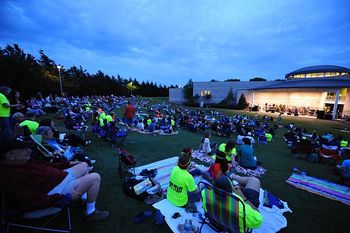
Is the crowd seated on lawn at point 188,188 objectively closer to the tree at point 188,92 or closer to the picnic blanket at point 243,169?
the picnic blanket at point 243,169

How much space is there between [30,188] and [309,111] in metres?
34.2

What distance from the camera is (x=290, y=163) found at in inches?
280

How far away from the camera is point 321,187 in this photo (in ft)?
16.0

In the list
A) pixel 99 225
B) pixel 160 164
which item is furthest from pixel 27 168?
pixel 160 164

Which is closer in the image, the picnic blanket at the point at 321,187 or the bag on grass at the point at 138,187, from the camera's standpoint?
the bag on grass at the point at 138,187

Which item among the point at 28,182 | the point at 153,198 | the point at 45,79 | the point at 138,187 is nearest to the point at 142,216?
the point at 153,198

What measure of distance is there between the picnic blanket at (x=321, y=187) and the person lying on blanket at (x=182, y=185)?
366 cm

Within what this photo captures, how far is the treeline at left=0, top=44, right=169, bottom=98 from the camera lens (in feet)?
67.8

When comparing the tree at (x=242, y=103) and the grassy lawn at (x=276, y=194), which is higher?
the tree at (x=242, y=103)

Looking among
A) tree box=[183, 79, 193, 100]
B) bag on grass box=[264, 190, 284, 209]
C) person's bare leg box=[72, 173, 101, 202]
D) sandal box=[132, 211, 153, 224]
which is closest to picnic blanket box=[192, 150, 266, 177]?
bag on grass box=[264, 190, 284, 209]

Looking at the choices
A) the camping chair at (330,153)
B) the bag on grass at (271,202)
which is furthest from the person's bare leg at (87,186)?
the camping chair at (330,153)

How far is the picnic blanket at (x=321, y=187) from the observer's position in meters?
4.43

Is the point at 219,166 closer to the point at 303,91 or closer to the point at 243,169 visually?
the point at 243,169

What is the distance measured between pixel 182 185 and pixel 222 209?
3.18 feet
